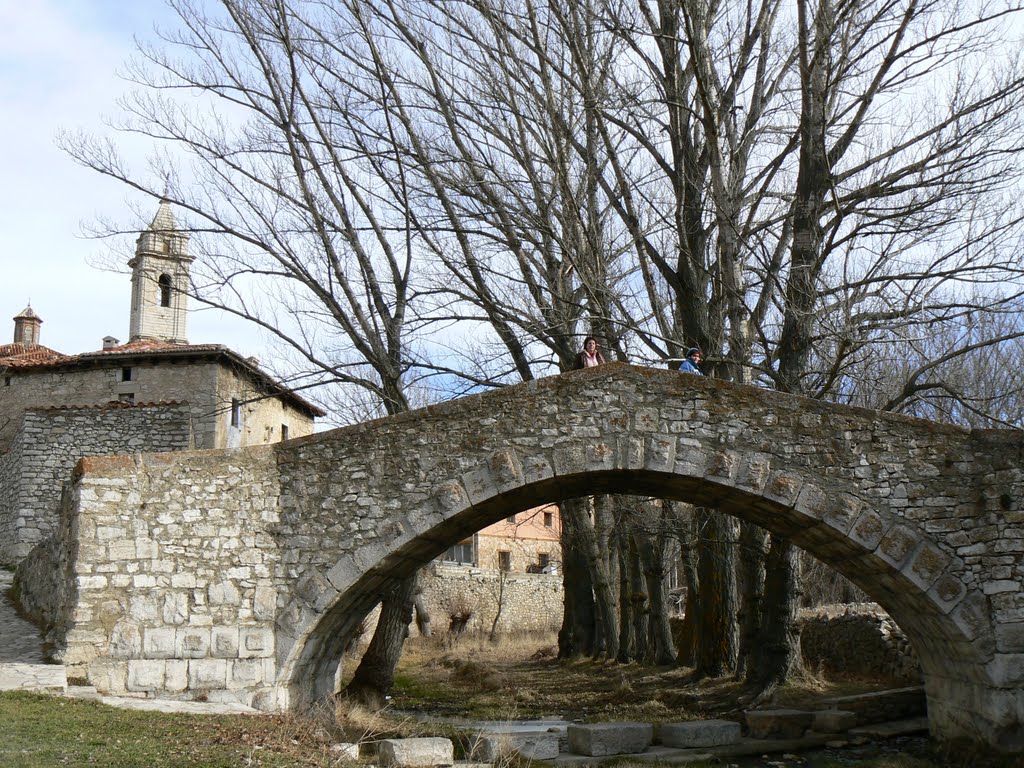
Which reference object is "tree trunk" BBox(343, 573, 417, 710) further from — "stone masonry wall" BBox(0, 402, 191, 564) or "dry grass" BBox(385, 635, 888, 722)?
"stone masonry wall" BBox(0, 402, 191, 564)

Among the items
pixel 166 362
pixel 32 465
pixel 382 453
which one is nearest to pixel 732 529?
pixel 382 453

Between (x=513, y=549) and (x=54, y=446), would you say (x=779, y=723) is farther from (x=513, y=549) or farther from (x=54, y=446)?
(x=513, y=549)

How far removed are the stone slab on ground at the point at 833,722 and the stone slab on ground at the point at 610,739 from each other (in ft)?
6.44

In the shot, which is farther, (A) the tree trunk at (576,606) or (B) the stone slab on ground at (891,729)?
(A) the tree trunk at (576,606)

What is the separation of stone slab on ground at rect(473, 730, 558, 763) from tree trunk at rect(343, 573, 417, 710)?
10.4ft

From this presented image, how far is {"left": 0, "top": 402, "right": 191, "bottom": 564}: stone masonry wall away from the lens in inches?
760

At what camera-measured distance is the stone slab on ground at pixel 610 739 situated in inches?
384

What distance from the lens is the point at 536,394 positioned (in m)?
9.40

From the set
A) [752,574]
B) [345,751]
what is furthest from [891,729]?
[345,751]

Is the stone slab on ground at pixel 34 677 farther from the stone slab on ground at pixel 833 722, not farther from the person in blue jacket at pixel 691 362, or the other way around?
the stone slab on ground at pixel 833 722

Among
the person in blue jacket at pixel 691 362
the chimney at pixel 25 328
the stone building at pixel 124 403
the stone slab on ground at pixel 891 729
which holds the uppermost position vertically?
the chimney at pixel 25 328

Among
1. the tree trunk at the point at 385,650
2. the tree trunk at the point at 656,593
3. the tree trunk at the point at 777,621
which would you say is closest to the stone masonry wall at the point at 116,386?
the tree trunk at the point at 656,593

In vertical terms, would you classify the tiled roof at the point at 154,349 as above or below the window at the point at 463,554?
above

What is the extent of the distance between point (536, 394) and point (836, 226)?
4520 mm
